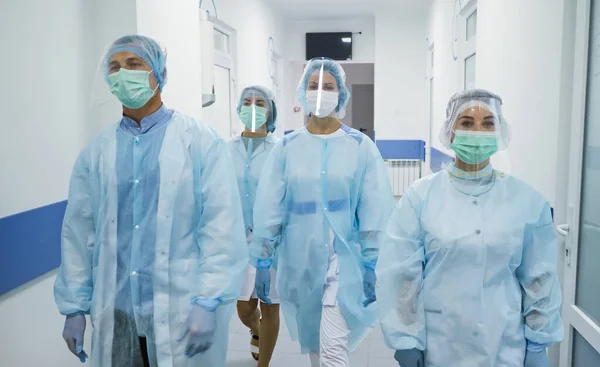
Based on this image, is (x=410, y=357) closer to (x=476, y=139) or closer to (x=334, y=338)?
(x=334, y=338)

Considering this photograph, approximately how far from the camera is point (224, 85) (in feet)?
16.1

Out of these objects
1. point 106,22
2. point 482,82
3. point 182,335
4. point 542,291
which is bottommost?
point 182,335

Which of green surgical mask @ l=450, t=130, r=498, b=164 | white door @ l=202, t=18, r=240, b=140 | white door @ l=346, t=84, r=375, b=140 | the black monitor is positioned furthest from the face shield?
white door @ l=346, t=84, r=375, b=140

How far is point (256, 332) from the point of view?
2883 millimetres

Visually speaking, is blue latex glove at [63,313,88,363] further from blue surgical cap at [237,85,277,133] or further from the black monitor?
the black monitor

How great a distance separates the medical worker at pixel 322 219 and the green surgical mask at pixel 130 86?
78 centimetres

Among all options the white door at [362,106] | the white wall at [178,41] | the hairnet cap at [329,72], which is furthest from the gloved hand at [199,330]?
the white door at [362,106]

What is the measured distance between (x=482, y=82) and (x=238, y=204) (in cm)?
228

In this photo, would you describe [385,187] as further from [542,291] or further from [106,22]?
[106,22]

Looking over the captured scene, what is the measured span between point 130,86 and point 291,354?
1905 millimetres

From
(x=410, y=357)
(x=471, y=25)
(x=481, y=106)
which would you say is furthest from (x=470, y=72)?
(x=410, y=357)

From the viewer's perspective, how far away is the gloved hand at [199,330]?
1489 millimetres

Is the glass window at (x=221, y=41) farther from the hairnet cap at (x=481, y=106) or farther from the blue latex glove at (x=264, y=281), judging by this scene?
the hairnet cap at (x=481, y=106)

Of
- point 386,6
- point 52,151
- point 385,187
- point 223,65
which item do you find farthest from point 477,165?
point 386,6
